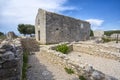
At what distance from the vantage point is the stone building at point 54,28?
18734mm

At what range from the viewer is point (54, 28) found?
19547mm

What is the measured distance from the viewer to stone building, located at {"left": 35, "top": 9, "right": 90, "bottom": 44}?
18734 millimetres

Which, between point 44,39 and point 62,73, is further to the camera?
point 44,39

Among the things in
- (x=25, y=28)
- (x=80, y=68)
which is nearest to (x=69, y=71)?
(x=80, y=68)

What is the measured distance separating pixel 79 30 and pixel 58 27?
20.5ft

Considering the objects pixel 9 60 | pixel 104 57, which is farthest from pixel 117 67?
pixel 9 60

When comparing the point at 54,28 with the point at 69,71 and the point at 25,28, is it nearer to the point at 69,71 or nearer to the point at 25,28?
the point at 69,71

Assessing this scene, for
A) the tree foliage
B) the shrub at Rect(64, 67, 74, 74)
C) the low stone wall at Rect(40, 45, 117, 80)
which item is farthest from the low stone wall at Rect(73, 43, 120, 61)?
the tree foliage

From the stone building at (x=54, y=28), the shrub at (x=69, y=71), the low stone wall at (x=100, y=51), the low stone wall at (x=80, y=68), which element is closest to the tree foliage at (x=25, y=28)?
the stone building at (x=54, y=28)

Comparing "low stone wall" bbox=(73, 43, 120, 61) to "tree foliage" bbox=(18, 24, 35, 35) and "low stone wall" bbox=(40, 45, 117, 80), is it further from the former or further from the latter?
"tree foliage" bbox=(18, 24, 35, 35)

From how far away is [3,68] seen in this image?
2543 millimetres

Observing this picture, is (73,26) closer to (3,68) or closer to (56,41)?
(56,41)

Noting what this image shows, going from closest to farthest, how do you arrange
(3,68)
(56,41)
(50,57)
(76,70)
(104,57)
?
1. (3,68)
2. (76,70)
3. (50,57)
4. (104,57)
5. (56,41)

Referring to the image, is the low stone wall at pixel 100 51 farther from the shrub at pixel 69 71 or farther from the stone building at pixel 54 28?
the stone building at pixel 54 28
